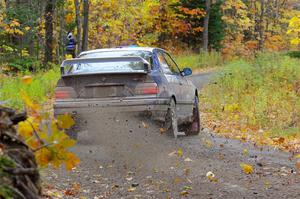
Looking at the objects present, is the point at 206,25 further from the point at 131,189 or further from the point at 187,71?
the point at 131,189

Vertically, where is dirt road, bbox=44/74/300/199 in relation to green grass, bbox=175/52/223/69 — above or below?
above

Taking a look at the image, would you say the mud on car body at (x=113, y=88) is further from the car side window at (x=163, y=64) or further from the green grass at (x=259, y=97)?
the green grass at (x=259, y=97)

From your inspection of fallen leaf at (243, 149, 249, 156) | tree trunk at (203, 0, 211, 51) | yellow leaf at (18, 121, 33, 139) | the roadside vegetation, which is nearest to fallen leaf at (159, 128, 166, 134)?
fallen leaf at (243, 149, 249, 156)

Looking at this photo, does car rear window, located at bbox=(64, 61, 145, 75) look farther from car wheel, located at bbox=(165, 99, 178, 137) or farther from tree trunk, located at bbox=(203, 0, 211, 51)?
tree trunk, located at bbox=(203, 0, 211, 51)

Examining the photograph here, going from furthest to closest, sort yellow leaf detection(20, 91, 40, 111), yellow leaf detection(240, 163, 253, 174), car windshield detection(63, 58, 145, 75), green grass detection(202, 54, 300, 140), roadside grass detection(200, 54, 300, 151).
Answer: green grass detection(202, 54, 300, 140) < roadside grass detection(200, 54, 300, 151) < car windshield detection(63, 58, 145, 75) < yellow leaf detection(240, 163, 253, 174) < yellow leaf detection(20, 91, 40, 111)

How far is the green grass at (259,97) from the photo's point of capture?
478 inches

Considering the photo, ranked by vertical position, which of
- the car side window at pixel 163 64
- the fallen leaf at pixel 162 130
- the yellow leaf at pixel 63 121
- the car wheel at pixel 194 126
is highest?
the yellow leaf at pixel 63 121

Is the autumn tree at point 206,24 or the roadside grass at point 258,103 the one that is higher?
the autumn tree at point 206,24

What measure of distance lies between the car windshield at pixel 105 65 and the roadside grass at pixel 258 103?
277 cm

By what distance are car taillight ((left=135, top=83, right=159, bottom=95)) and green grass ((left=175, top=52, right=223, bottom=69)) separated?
22687 millimetres

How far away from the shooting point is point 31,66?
23.5 meters

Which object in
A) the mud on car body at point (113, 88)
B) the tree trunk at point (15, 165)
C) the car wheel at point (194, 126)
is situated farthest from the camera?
the car wheel at point (194, 126)

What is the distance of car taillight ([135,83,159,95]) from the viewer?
8953mm

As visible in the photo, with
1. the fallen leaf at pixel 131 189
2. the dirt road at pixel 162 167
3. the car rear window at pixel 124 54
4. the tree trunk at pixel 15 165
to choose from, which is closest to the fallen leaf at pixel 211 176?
the dirt road at pixel 162 167
